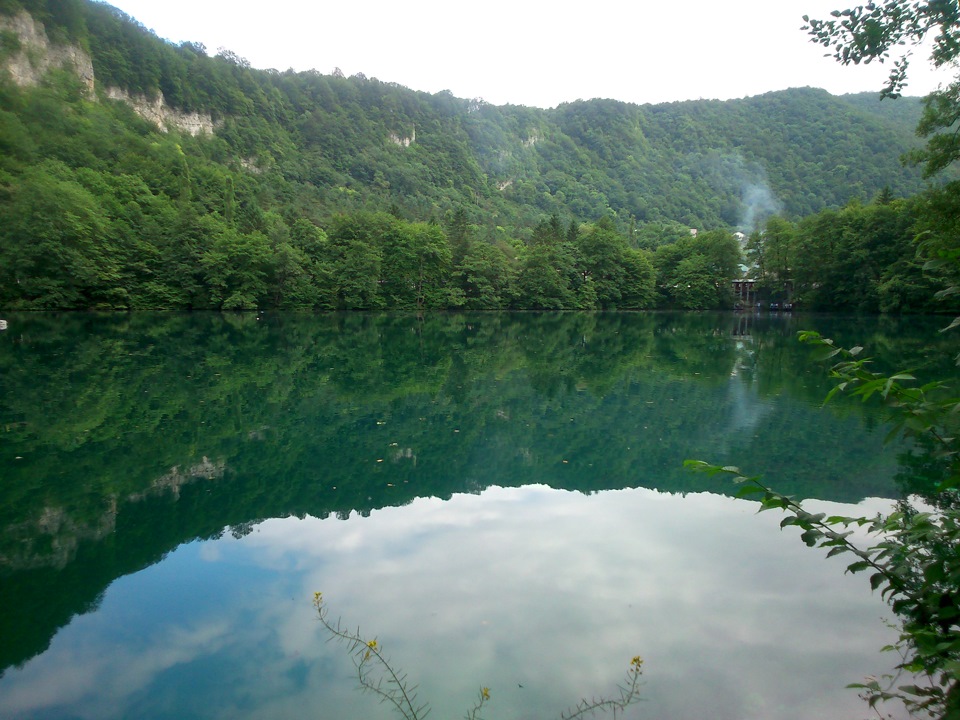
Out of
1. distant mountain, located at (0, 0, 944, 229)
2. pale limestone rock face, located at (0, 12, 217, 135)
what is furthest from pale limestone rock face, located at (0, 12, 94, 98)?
distant mountain, located at (0, 0, 944, 229)

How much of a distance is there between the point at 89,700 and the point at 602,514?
4.72 m

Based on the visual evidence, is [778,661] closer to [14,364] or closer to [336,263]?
[14,364]

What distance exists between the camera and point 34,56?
72.7 m

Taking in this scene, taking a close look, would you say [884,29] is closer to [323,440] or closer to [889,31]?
[889,31]

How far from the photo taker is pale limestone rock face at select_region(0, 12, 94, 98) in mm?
69875

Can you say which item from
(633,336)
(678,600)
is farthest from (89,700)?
(633,336)

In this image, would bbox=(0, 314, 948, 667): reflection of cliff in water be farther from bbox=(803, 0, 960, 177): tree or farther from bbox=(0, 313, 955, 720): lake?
bbox=(803, 0, 960, 177): tree

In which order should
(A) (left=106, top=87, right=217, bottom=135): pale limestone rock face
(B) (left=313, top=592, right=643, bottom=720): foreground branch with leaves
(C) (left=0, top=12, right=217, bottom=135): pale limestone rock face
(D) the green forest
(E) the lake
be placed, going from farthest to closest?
(A) (left=106, top=87, right=217, bottom=135): pale limestone rock face
(C) (left=0, top=12, right=217, bottom=135): pale limestone rock face
(D) the green forest
(E) the lake
(B) (left=313, top=592, right=643, bottom=720): foreground branch with leaves

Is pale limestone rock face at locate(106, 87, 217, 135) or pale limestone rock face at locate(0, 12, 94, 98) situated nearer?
pale limestone rock face at locate(0, 12, 94, 98)

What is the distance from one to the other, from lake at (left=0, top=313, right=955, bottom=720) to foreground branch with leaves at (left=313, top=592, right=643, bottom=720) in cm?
6

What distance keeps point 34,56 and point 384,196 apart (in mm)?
49911

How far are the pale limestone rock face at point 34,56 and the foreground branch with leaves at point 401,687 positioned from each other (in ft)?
294

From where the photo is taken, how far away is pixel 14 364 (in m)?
16.0

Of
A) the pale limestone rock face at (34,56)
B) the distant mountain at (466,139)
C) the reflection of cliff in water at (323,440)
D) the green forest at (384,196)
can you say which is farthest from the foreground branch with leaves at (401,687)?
the pale limestone rock face at (34,56)
